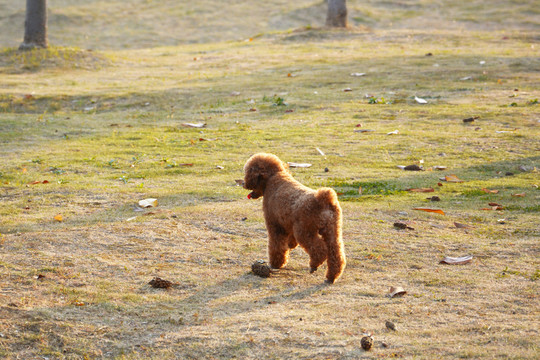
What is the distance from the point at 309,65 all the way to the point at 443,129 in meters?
9.71

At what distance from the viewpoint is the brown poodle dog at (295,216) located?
19.4 feet

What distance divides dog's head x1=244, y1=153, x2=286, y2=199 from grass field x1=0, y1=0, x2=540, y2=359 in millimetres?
815

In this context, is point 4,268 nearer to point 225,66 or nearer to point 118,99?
point 118,99

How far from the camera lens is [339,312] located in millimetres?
5379

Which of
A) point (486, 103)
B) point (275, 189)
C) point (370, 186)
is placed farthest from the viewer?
point (486, 103)

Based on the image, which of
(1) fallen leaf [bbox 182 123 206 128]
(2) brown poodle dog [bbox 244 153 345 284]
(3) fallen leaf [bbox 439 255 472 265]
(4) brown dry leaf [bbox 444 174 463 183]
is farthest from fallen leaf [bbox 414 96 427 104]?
(2) brown poodle dog [bbox 244 153 345 284]

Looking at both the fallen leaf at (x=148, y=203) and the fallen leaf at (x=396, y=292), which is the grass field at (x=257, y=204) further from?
the fallen leaf at (x=148, y=203)

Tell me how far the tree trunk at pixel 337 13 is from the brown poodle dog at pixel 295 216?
2510 centimetres

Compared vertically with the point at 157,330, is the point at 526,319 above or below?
above

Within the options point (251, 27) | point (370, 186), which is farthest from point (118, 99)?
point (251, 27)

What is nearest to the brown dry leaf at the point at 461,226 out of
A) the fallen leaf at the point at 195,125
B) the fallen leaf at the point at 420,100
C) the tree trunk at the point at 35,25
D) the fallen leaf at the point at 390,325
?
the fallen leaf at the point at 390,325

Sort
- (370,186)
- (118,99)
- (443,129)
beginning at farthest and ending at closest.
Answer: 1. (118,99)
2. (443,129)
3. (370,186)

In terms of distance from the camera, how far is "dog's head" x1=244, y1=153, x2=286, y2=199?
667 centimetres

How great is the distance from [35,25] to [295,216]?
20882 mm
